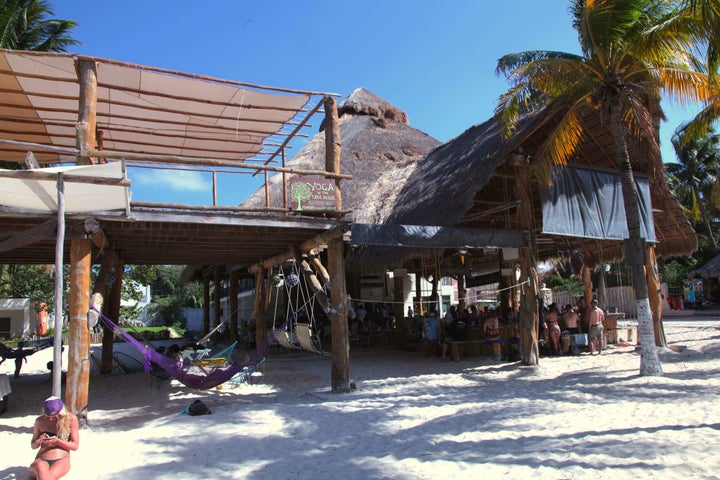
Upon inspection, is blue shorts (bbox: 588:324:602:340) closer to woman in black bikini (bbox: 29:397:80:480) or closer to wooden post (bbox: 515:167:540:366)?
wooden post (bbox: 515:167:540:366)

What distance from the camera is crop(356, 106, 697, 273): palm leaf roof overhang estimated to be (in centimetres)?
830

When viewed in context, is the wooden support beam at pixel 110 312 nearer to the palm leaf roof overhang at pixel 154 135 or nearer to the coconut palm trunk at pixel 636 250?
the palm leaf roof overhang at pixel 154 135

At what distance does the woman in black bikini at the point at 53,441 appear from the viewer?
3.65 metres

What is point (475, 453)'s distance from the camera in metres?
4.11

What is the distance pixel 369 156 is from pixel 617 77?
739 cm

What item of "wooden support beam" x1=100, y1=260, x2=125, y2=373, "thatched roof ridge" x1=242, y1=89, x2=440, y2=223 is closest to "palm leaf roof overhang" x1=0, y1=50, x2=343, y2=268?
"wooden support beam" x1=100, y1=260, x2=125, y2=373

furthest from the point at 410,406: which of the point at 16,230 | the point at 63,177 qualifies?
the point at 16,230

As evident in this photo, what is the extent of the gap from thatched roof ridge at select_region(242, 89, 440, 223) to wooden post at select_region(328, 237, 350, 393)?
373cm

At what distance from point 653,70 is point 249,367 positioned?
6959 mm

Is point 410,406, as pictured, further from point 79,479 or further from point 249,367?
point 79,479

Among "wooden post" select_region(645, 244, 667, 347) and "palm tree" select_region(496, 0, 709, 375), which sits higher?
"palm tree" select_region(496, 0, 709, 375)

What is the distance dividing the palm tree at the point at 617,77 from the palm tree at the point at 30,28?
11746 mm

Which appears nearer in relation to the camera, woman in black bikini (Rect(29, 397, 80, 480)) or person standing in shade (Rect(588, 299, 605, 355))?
woman in black bikini (Rect(29, 397, 80, 480))

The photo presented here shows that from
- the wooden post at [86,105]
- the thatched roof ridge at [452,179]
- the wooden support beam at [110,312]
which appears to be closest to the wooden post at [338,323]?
the thatched roof ridge at [452,179]
